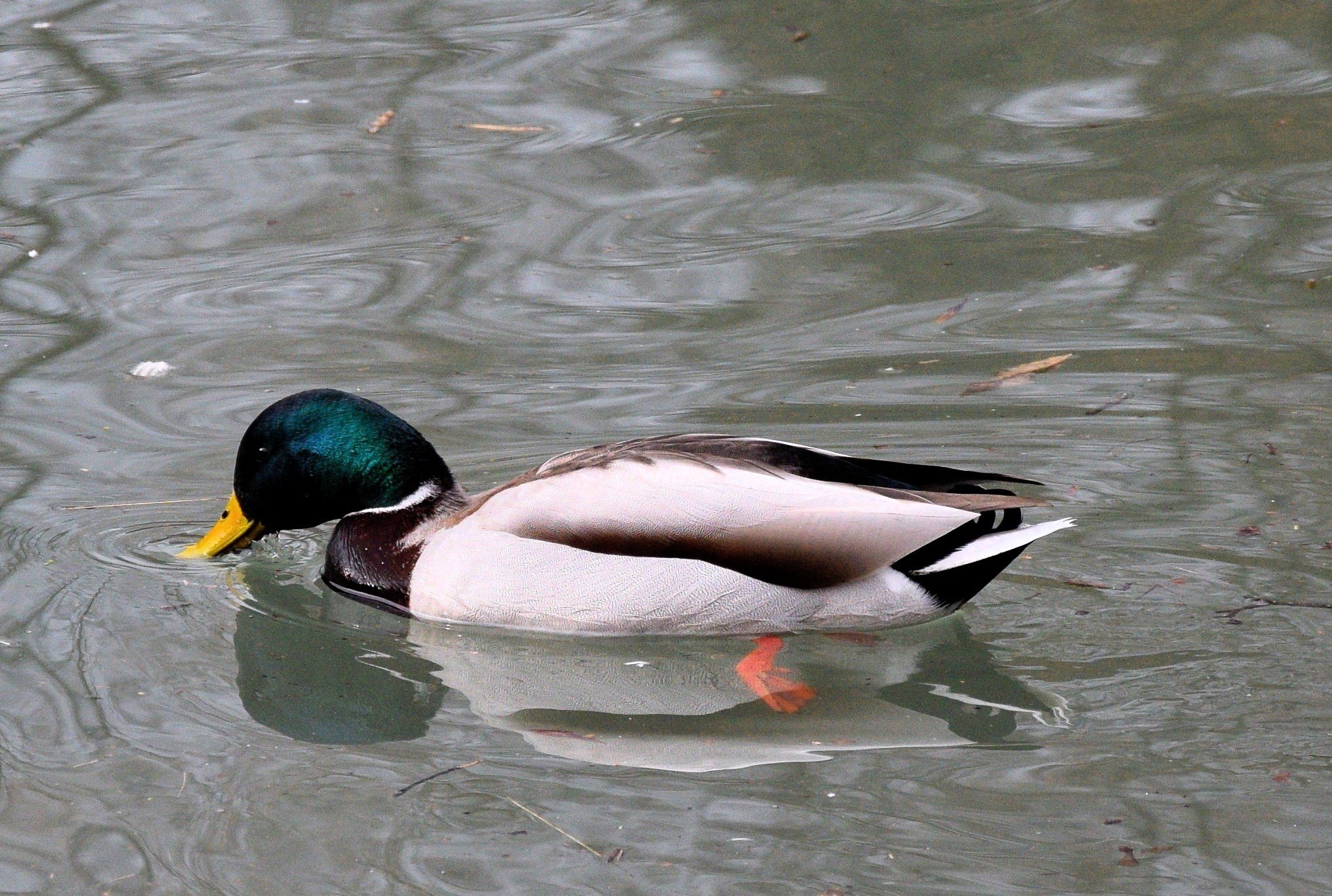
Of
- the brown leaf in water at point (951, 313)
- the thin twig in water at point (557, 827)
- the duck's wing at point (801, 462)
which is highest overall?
the duck's wing at point (801, 462)

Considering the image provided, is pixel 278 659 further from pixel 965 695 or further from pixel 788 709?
pixel 965 695

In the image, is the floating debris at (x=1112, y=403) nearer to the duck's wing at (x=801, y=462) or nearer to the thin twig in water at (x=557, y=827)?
the duck's wing at (x=801, y=462)

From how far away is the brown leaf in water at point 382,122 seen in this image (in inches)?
362

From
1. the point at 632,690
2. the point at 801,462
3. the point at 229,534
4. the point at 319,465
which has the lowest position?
the point at 632,690

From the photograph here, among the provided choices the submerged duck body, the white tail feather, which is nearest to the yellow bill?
the submerged duck body

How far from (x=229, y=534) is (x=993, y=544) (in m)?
2.21

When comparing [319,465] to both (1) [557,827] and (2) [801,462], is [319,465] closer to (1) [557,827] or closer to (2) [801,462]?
(2) [801,462]

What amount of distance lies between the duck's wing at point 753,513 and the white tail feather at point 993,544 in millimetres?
67

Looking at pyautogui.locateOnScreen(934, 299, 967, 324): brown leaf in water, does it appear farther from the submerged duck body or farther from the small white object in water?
the small white object in water

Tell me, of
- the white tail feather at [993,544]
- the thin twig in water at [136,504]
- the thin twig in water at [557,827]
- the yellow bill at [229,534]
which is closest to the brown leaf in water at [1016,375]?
the white tail feather at [993,544]

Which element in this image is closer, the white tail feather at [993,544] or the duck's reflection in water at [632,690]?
the duck's reflection in water at [632,690]

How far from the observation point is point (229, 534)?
532 cm

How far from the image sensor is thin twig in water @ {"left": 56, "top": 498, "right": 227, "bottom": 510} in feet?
18.5

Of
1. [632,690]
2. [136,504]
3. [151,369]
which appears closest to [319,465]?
[136,504]
